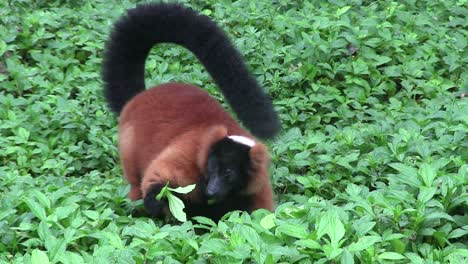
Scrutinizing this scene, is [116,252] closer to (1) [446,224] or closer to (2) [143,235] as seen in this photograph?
(2) [143,235]

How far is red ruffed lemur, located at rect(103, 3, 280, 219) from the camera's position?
17.9 feet

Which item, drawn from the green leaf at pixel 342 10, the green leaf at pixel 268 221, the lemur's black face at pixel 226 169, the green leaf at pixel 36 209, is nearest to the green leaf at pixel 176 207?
the lemur's black face at pixel 226 169

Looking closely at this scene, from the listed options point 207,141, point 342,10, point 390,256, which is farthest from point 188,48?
point 342,10

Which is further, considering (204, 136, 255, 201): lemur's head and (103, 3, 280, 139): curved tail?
(103, 3, 280, 139): curved tail

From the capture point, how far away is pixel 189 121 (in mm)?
5855

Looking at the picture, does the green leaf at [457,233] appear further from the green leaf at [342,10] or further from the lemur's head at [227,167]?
the green leaf at [342,10]

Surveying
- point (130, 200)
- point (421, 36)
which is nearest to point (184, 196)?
point (130, 200)

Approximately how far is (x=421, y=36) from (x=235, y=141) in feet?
11.5

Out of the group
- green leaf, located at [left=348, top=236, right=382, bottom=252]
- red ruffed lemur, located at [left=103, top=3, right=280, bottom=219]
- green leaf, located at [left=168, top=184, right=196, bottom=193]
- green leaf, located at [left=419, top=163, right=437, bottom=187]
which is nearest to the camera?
green leaf, located at [left=348, top=236, right=382, bottom=252]

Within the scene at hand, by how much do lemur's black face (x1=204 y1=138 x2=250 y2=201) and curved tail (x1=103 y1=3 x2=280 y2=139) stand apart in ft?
0.54

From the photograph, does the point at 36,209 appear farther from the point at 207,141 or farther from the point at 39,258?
the point at 207,141

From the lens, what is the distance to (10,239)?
4.78m

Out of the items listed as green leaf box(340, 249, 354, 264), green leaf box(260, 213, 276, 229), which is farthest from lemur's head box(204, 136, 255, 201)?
green leaf box(340, 249, 354, 264)

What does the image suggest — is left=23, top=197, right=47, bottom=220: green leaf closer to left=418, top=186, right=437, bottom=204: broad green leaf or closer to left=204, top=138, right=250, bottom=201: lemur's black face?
left=204, top=138, right=250, bottom=201: lemur's black face
